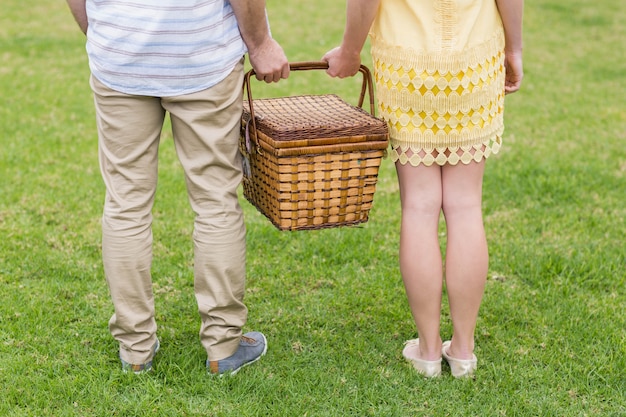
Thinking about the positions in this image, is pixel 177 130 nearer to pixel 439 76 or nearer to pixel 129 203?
pixel 129 203

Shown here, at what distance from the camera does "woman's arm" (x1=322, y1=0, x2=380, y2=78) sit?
9.02 ft

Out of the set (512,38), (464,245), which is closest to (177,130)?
(464,245)

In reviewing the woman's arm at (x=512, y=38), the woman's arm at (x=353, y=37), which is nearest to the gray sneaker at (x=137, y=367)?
the woman's arm at (x=353, y=37)

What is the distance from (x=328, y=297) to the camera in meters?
3.77

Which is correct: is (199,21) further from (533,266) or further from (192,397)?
(533,266)

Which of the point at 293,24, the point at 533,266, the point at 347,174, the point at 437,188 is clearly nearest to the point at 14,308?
the point at 347,174

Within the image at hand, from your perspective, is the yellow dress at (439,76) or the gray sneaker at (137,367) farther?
the gray sneaker at (137,367)

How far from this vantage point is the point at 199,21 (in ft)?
8.77

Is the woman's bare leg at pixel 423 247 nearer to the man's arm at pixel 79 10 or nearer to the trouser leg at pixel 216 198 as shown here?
the trouser leg at pixel 216 198

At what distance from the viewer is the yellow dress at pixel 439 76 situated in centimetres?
278

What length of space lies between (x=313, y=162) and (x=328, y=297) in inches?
41.9

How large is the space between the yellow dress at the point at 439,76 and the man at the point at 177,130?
37 centimetres

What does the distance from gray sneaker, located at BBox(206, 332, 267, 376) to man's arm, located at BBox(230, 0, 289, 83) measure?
99 cm

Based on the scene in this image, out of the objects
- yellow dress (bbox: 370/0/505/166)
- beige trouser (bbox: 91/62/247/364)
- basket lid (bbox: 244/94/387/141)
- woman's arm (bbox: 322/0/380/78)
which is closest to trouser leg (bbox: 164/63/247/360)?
beige trouser (bbox: 91/62/247/364)
